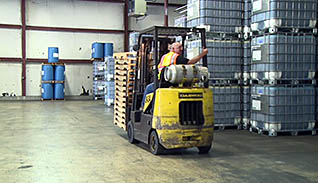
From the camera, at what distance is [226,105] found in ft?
29.1

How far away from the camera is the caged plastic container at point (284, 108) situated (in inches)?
313

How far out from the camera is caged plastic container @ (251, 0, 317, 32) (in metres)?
7.95

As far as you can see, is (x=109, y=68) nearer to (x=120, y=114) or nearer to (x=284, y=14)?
(x=120, y=114)

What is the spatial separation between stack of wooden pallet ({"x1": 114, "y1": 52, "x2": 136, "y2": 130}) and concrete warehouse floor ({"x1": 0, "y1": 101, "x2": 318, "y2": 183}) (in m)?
0.48

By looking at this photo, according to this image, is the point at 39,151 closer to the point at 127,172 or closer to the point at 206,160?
the point at 127,172

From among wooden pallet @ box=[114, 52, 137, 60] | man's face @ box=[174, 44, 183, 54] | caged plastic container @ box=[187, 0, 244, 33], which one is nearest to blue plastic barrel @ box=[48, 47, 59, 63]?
caged plastic container @ box=[187, 0, 244, 33]

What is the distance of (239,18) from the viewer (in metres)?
9.00

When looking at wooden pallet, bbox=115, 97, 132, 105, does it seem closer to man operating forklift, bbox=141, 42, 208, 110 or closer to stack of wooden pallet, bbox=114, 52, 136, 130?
stack of wooden pallet, bbox=114, 52, 136, 130

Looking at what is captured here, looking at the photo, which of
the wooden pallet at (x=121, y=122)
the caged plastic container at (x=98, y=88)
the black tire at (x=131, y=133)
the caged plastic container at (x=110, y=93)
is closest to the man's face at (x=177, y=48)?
the black tire at (x=131, y=133)

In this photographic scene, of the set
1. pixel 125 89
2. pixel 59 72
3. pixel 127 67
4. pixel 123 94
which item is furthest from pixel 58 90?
pixel 127 67

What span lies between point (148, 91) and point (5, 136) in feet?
11.3

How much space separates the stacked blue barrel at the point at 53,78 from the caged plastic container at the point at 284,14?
12178 millimetres

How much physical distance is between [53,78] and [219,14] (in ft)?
38.6

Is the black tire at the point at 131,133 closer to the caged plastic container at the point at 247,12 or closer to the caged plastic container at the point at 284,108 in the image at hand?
the caged plastic container at the point at 284,108
